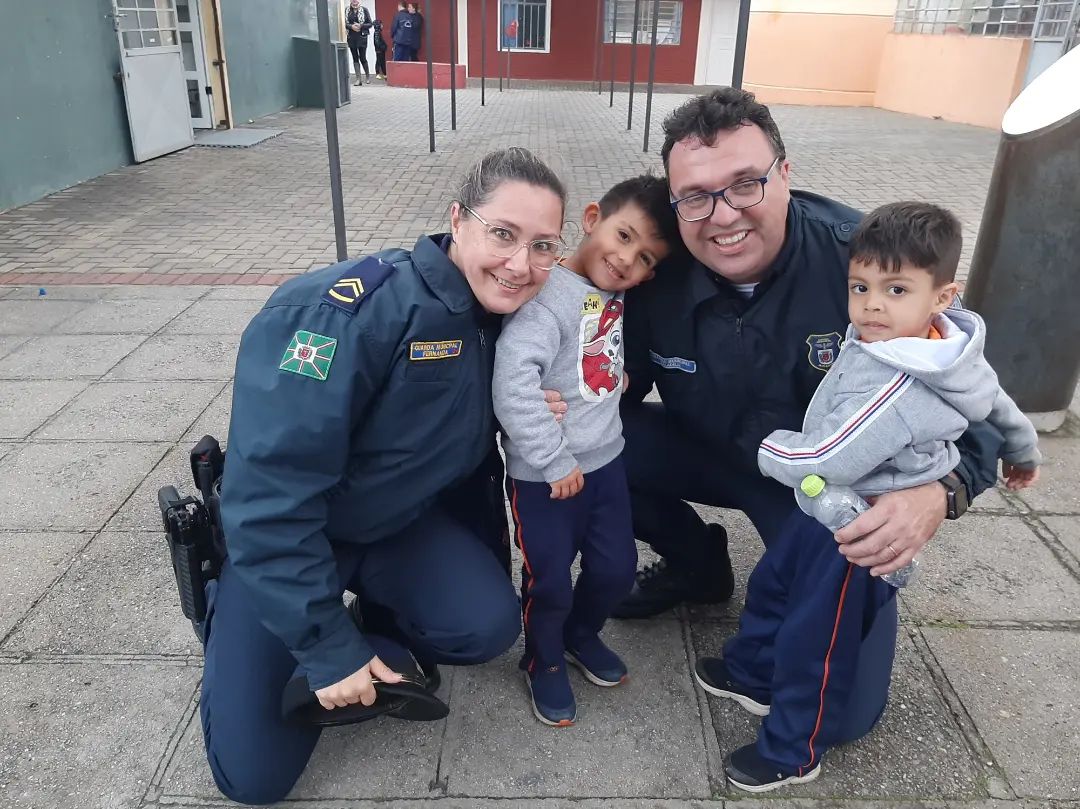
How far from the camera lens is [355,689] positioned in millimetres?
1817

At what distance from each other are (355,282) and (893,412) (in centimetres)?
117

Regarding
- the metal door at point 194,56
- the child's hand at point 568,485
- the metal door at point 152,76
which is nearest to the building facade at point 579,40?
the metal door at point 194,56

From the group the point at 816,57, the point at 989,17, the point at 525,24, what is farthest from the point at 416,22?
the point at 989,17

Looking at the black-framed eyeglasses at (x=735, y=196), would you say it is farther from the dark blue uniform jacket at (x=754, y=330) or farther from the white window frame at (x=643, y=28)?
the white window frame at (x=643, y=28)

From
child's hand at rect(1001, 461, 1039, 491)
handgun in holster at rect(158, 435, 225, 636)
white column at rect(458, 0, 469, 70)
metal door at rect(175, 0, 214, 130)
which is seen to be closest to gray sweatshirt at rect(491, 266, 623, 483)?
handgun in holster at rect(158, 435, 225, 636)

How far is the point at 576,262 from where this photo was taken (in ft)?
7.18

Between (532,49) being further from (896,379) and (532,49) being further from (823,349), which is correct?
(896,379)

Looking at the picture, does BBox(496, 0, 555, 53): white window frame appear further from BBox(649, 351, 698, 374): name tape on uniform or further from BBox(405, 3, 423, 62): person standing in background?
BBox(649, 351, 698, 374): name tape on uniform

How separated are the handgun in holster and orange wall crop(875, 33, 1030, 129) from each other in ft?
49.0

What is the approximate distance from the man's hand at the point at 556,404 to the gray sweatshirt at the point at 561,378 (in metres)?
0.03

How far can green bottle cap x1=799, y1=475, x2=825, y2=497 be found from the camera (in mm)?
1777

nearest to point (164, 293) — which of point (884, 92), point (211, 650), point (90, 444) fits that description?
point (90, 444)

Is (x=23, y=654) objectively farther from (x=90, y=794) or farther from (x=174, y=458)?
(x=174, y=458)

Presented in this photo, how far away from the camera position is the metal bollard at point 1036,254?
133 inches
